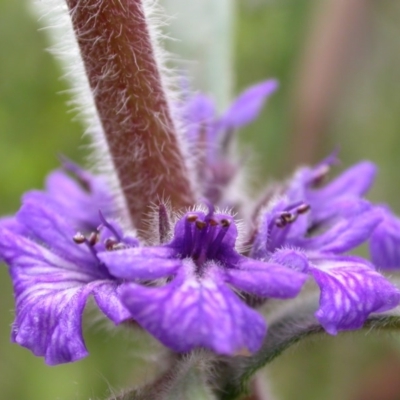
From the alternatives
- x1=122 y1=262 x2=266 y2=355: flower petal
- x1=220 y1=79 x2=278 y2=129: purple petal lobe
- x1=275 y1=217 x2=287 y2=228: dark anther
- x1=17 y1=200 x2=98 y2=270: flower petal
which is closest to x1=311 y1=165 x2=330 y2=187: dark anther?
x1=220 y1=79 x2=278 y2=129: purple petal lobe

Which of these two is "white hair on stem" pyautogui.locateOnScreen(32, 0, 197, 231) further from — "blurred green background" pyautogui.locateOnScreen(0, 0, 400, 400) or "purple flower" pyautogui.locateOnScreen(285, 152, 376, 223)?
"blurred green background" pyautogui.locateOnScreen(0, 0, 400, 400)

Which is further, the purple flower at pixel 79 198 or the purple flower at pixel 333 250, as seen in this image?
the purple flower at pixel 79 198

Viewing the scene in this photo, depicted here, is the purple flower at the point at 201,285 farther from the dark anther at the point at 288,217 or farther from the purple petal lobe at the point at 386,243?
the purple petal lobe at the point at 386,243

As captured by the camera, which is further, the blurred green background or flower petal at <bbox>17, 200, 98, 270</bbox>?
the blurred green background

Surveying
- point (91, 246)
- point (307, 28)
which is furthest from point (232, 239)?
point (307, 28)

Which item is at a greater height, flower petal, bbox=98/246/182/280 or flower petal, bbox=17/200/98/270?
flower petal, bbox=98/246/182/280

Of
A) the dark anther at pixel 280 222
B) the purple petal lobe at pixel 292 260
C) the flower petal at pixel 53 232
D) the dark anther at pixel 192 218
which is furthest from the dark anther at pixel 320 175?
the flower petal at pixel 53 232
